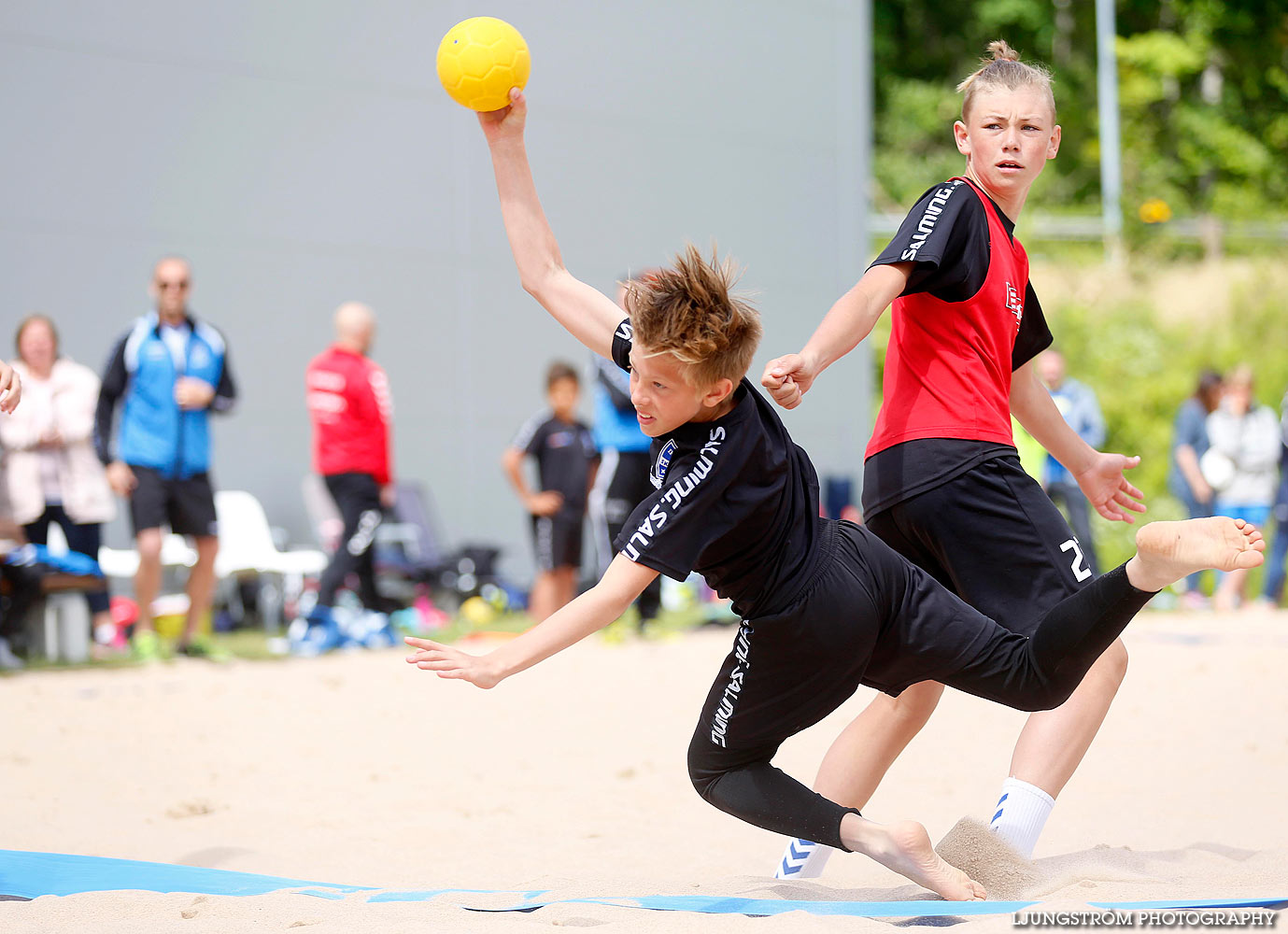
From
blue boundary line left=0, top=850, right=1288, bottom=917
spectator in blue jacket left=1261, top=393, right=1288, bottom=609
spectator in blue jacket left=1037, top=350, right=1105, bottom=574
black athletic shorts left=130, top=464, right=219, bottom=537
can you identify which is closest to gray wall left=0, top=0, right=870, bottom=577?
black athletic shorts left=130, top=464, right=219, bottom=537

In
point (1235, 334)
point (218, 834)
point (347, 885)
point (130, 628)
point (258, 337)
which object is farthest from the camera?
point (1235, 334)

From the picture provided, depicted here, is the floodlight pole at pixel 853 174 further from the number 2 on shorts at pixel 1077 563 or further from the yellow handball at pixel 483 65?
the yellow handball at pixel 483 65

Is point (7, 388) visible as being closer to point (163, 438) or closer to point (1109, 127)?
point (163, 438)

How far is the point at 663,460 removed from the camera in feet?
9.63

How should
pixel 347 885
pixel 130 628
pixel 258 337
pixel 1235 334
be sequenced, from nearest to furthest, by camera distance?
pixel 347 885, pixel 130 628, pixel 258 337, pixel 1235 334

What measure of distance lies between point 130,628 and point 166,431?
213 centimetres

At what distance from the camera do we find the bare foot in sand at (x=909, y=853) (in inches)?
114

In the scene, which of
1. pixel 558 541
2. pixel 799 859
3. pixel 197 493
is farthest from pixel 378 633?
pixel 799 859

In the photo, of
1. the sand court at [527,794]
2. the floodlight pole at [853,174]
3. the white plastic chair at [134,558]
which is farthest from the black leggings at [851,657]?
the floodlight pole at [853,174]

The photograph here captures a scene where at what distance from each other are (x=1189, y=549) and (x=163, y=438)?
265 inches

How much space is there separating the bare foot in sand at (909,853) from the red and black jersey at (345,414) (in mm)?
6318

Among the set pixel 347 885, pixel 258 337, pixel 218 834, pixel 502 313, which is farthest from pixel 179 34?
pixel 347 885

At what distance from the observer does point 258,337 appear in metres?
11.5

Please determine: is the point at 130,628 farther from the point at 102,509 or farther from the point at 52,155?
the point at 52,155
